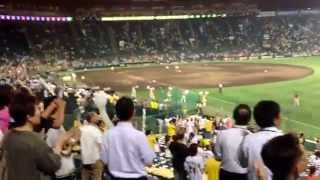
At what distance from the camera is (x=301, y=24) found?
249 ft

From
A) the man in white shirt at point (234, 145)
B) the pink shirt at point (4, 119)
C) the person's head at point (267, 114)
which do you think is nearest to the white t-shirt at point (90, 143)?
the pink shirt at point (4, 119)

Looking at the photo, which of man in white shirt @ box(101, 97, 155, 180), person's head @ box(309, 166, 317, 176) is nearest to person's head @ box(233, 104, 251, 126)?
man in white shirt @ box(101, 97, 155, 180)

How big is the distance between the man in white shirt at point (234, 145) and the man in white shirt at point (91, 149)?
236 cm

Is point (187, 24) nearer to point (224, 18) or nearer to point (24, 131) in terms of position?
point (224, 18)

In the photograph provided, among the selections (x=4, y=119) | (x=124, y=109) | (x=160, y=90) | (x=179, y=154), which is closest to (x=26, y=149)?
(x=124, y=109)

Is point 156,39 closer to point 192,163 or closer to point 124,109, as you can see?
point 192,163

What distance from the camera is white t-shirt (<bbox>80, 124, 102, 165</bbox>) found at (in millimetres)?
8922

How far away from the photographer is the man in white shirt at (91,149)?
893 centimetres

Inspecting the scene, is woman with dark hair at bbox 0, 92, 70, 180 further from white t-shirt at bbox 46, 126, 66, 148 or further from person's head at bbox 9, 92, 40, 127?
white t-shirt at bbox 46, 126, 66, 148

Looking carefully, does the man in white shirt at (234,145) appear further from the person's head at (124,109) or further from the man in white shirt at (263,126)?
the person's head at (124,109)

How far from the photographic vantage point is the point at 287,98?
3612 cm

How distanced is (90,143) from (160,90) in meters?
27.4

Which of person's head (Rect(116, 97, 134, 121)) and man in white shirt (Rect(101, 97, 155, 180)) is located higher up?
person's head (Rect(116, 97, 134, 121))

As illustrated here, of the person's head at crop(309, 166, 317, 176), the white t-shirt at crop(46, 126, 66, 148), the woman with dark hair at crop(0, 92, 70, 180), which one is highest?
the woman with dark hair at crop(0, 92, 70, 180)
